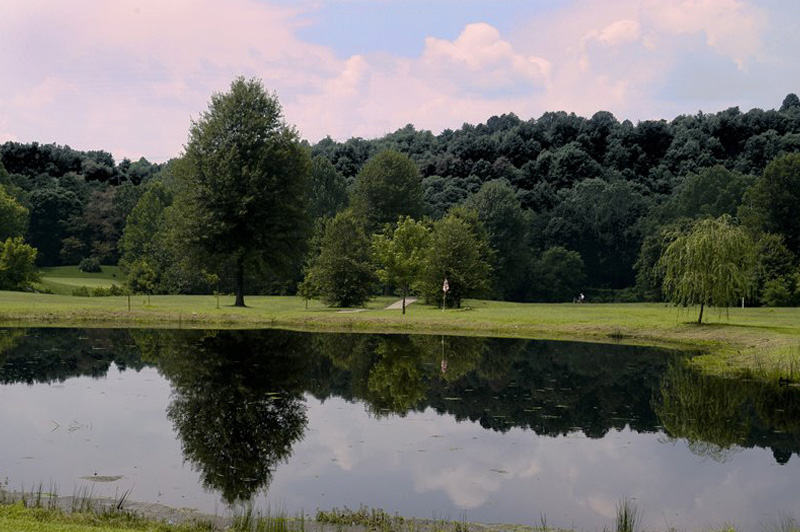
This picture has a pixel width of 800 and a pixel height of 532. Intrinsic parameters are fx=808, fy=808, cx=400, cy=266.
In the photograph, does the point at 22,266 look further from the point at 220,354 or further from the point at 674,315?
the point at 674,315

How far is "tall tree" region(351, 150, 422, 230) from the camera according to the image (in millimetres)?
94125

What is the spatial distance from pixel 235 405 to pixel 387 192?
235 ft

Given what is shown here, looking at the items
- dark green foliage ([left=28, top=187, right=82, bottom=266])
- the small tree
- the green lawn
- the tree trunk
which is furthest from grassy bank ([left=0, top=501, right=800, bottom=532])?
dark green foliage ([left=28, top=187, right=82, bottom=266])

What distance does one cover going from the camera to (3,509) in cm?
1305

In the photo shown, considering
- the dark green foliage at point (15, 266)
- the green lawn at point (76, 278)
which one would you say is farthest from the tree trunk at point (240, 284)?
the green lawn at point (76, 278)

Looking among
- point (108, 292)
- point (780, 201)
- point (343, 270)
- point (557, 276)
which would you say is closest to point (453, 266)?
point (343, 270)

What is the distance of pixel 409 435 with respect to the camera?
2109 cm

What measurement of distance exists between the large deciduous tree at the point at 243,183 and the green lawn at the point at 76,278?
32437 millimetres

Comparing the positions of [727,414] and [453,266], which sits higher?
[453,266]

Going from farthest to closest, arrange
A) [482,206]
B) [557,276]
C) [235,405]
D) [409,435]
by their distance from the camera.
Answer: [557,276] < [482,206] < [235,405] < [409,435]

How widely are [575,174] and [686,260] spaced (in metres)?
78.7

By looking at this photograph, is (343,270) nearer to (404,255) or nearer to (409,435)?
(404,255)

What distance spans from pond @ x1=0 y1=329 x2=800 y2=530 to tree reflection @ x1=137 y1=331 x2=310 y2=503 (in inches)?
3.1

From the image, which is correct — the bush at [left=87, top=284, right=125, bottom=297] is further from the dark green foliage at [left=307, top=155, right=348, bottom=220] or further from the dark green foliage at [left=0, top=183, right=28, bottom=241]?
the dark green foliage at [left=307, top=155, right=348, bottom=220]
